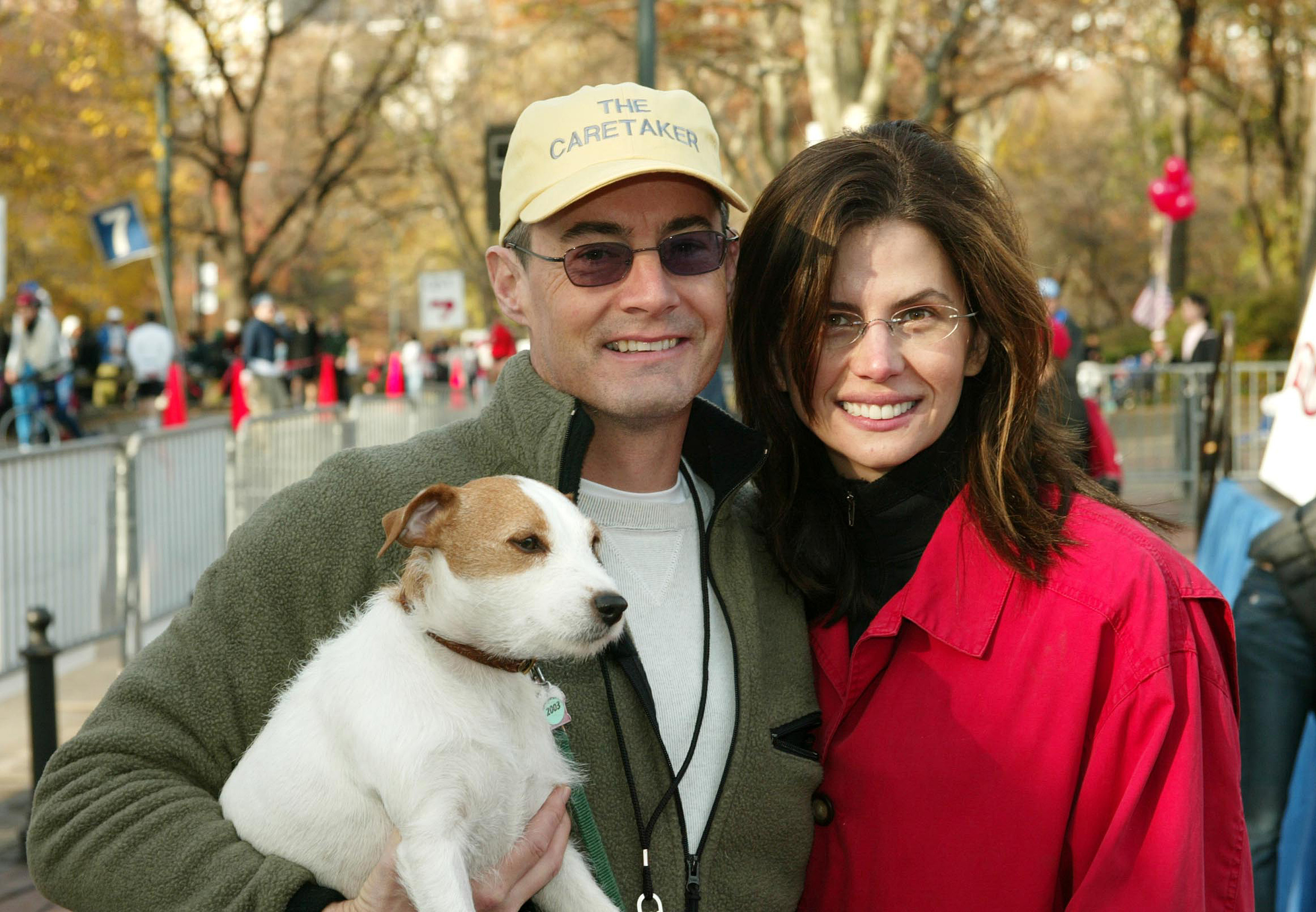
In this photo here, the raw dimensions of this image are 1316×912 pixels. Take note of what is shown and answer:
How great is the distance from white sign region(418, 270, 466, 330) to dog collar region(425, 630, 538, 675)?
2198 cm

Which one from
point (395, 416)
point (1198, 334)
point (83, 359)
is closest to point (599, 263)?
point (395, 416)

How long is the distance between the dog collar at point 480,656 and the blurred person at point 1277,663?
3.05 m

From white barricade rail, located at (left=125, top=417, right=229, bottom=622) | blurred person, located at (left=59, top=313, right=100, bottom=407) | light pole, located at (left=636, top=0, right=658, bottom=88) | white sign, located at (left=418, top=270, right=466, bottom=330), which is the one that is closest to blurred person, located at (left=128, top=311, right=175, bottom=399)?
blurred person, located at (left=59, top=313, right=100, bottom=407)

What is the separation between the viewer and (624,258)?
2693 millimetres

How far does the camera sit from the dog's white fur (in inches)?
84.3

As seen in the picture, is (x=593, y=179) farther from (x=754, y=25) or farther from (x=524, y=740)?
(x=754, y=25)

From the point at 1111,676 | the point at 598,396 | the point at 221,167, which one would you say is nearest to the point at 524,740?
the point at 598,396

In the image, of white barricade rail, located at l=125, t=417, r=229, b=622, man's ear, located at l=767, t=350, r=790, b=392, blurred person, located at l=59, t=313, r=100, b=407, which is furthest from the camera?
blurred person, located at l=59, t=313, r=100, b=407

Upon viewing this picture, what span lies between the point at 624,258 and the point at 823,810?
1277 mm

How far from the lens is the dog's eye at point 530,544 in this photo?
222 cm

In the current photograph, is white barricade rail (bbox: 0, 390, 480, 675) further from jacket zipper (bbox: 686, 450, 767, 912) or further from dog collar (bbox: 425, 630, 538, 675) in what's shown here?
dog collar (bbox: 425, 630, 538, 675)

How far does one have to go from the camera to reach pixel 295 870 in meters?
2.18

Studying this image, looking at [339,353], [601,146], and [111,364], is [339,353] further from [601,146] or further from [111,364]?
[601,146]

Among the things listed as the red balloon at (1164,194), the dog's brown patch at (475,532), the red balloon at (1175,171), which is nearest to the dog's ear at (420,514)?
the dog's brown patch at (475,532)
